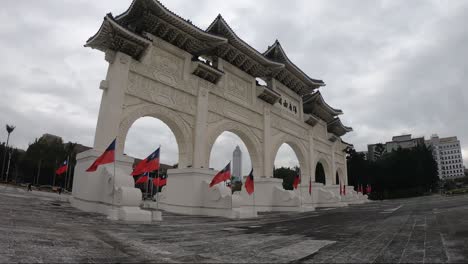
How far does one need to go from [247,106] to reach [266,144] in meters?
3.10

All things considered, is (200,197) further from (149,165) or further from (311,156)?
(311,156)

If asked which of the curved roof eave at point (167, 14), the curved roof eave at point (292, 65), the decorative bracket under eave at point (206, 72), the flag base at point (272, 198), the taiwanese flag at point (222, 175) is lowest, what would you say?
the flag base at point (272, 198)

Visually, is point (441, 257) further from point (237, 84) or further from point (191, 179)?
point (237, 84)

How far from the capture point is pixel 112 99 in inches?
501

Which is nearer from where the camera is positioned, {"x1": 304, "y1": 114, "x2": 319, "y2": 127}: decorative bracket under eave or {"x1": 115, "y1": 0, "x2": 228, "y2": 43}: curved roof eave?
{"x1": 115, "y1": 0, "x2": 228, "y2": 43}: curved roof eave

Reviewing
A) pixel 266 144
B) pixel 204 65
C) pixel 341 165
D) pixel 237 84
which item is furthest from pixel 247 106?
pixel 341 165

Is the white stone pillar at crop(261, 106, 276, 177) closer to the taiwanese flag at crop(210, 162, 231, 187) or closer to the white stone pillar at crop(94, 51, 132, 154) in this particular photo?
the taiwanese flag at crop(210, 162, 231, 187)

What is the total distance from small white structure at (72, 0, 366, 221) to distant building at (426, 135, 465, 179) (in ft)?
399

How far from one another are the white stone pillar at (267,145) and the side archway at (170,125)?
661 centimetres

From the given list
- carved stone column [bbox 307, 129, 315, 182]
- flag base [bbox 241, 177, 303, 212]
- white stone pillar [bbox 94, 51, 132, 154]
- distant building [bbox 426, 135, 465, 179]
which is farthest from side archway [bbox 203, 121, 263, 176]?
distant building [bbox 426, 135, 465, 179]

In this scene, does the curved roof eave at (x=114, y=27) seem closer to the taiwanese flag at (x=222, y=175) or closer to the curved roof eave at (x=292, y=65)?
the taiwanese flag at (x=222, y=175)

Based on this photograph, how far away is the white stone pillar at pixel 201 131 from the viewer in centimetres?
1554

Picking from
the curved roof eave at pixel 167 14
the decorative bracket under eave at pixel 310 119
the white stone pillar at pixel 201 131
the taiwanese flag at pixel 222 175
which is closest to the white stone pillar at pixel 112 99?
the curved roof eave at pixel 167 14

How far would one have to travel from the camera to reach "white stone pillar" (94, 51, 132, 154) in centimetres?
1231
